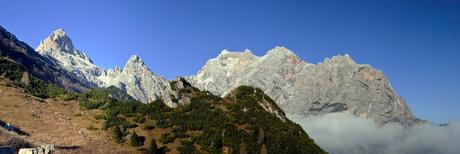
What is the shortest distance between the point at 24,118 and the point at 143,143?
628 inches

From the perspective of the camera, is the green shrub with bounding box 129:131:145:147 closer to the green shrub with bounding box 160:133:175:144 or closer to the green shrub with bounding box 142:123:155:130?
the green shrub with bounding box 160:133:175:144

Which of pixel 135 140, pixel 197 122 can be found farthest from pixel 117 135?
pixel 197 122

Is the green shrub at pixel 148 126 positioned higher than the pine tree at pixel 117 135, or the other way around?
the green shrub at pixel 148 126

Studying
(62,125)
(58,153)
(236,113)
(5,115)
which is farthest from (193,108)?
(58,153)

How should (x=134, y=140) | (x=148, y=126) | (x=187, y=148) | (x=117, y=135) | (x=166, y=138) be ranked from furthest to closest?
(x=148, y=126), (x=166, y=138), (x=117, y=135), (x=187, y=148), (x=134, y=140)

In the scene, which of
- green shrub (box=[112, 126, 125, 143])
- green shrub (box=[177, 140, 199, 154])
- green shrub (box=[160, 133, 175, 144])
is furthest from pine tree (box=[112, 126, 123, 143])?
green shrub (box=[177, 140, 199, 154])

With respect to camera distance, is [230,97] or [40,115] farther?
[230,97]

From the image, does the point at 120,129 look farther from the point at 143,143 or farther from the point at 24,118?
the point at 24,118

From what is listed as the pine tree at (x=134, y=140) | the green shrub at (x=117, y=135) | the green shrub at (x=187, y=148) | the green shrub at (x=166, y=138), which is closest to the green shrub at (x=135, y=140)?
the pine tree at (x=134, y=140)

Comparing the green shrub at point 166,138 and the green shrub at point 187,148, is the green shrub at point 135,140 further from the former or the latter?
the green shrub at point 187,148

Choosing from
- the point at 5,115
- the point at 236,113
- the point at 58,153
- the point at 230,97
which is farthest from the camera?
the point at 230,97

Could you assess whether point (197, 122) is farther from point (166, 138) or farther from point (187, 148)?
point (187, 148)

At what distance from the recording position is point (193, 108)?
282 ft

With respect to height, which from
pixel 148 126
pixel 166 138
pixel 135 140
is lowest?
pixel 135 140
